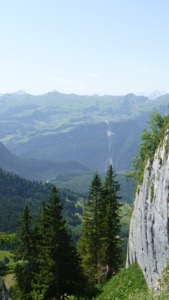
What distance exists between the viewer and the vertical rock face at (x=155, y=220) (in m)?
28.5

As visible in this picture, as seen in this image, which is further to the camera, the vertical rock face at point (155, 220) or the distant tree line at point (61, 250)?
the distant tree line at point (61, 250)

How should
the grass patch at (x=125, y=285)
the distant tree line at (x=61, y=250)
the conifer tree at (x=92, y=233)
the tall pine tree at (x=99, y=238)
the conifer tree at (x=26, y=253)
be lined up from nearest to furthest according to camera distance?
the grass patch at (x=125, y=285), the distant tree line at (x=61, y=250), the conifer tree at (x=26, y=253), the tall pine tree at (x=99, y=238), the conifer tree at (x=92, y=233)

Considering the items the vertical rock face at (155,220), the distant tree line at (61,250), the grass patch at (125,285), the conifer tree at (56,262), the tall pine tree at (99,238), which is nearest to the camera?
the vertical rock face at (155,220)

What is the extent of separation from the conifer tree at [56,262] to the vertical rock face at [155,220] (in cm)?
1220

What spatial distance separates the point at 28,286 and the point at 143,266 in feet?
69.0

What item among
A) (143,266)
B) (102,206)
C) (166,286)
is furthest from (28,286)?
(166,286)

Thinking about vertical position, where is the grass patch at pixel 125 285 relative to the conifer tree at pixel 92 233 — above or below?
below

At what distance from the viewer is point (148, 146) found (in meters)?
40.6

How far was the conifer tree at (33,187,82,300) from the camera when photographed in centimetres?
4778

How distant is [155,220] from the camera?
30656mm

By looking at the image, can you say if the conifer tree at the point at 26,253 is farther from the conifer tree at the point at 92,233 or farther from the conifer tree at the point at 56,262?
the conifer tree at the point at 92,233

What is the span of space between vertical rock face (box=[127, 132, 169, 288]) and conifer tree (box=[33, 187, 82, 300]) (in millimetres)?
12197

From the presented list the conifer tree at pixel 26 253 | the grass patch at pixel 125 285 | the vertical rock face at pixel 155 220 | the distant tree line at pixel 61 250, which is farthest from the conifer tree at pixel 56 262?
the vertical rock face at pixel 155 220

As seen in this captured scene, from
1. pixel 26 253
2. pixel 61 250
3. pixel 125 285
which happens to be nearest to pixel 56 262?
pixel 61 250
